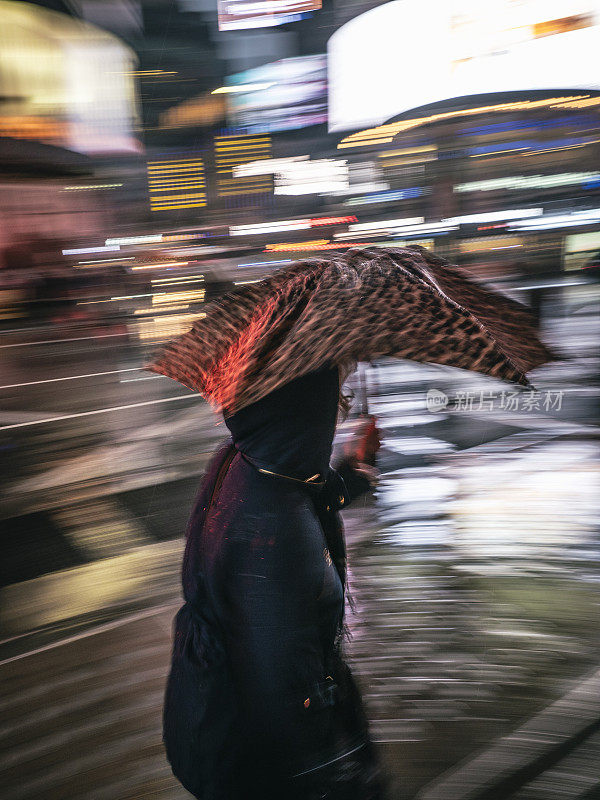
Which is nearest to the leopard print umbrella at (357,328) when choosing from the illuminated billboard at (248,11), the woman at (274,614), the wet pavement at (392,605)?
the woman at (274,614)

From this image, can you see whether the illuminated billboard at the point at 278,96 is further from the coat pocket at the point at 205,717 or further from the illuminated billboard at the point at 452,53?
the coat pocket at the point at 205,717

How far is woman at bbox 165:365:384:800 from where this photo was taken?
1.38 meters

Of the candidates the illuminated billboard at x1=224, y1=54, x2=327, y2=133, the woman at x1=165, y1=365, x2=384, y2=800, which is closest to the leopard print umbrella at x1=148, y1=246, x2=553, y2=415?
the woman at x1=165, y1=365, x2=384, y2=800

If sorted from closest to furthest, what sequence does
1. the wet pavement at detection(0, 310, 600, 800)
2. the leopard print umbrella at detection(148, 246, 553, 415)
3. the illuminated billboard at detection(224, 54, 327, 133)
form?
the leopard print umbrella at detection(148, 246, 553, 415) < the wet pavement at detection(0, 310, 600, 800) < the illuminated billboard at detection(224, 54, 327, 133)

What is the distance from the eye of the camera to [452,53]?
852 inches

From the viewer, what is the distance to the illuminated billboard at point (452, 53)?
18.8 m

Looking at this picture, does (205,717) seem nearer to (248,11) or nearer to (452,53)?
(452,53)

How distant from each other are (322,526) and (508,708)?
1.83m
